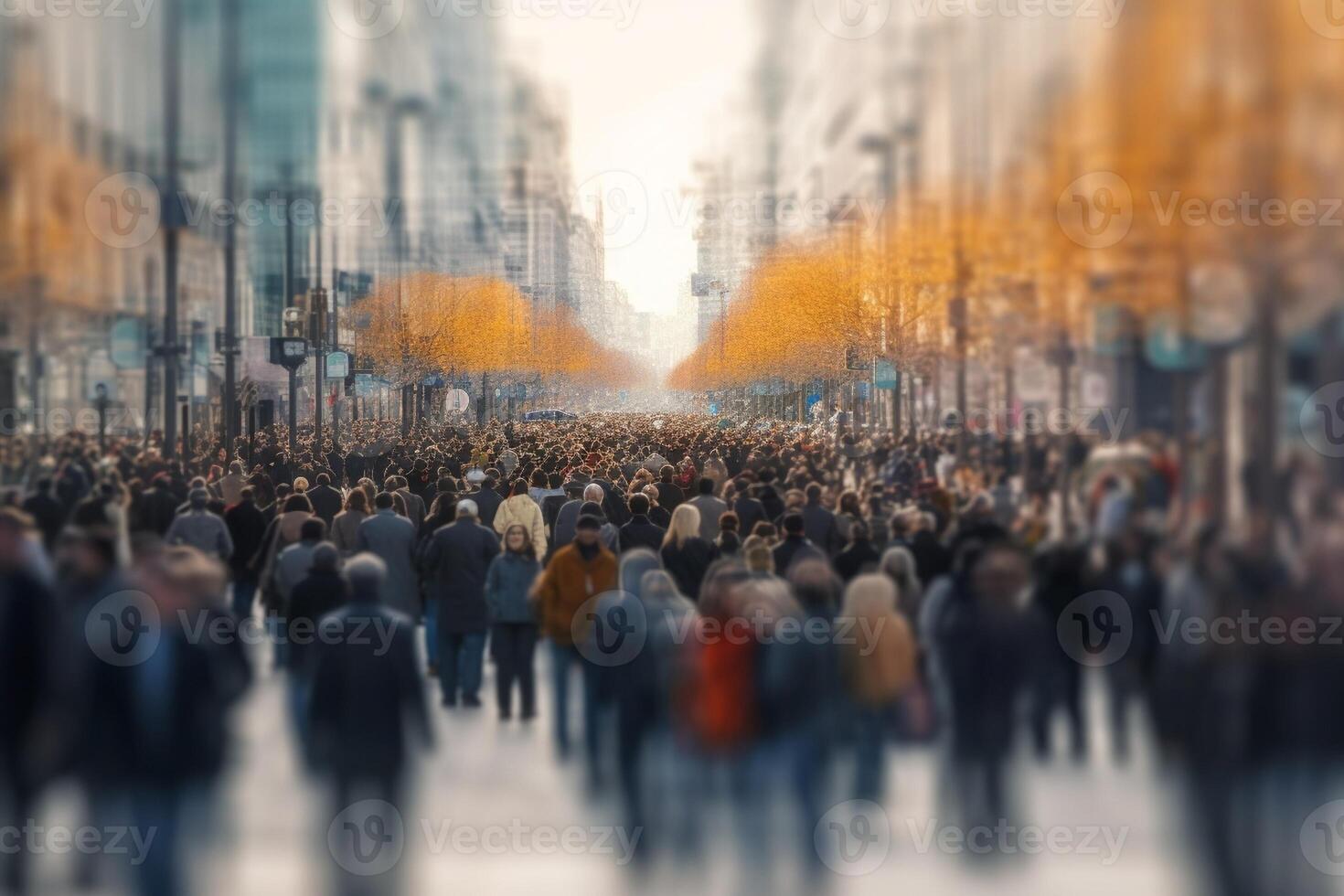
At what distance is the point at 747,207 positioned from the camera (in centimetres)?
7894

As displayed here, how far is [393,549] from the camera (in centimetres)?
1586

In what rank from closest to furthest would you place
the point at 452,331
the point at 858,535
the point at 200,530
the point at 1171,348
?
1. the point at 1171,348
2. the point at 858,535
3. the point at 200,530
4. the point at 452,331

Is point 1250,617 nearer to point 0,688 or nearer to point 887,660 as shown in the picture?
point 887,660

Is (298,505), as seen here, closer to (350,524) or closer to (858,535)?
(350,524)

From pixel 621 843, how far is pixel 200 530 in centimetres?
790

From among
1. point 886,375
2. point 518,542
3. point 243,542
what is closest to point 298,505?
point 243,542

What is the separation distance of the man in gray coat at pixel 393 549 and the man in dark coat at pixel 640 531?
203 centimetres

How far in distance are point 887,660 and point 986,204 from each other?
7.31 m

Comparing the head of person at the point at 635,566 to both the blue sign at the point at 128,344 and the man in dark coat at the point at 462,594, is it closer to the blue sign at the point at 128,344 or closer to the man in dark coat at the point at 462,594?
the man in dark coat at the point at 462,594

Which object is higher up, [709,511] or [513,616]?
[709,511]

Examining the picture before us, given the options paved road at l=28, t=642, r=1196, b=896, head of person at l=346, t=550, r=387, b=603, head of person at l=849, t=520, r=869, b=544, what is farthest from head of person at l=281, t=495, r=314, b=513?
head of person at l=346, t=550, r=387, b=603

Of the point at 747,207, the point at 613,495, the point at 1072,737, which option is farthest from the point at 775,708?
the point at 747,207

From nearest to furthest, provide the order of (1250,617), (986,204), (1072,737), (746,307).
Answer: (1250,617) < (1072,737) < (986,204) < (746,307)

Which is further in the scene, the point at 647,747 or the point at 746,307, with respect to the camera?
the point at 746,307
